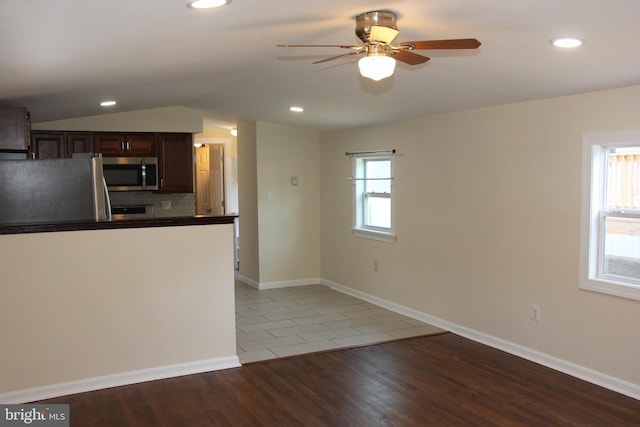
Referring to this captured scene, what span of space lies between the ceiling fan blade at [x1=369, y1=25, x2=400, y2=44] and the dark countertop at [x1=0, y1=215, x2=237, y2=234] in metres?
2.00

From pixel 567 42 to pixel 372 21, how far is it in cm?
105

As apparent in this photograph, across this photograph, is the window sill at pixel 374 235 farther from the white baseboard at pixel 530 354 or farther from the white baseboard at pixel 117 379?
the white baseboard at pixel 117 379

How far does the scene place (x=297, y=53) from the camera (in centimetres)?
372

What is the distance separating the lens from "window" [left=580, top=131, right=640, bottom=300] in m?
3.65

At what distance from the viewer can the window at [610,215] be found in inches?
144

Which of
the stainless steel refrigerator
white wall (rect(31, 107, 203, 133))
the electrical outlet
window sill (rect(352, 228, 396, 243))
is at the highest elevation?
white wall (rect(31, 107, 203, 133))

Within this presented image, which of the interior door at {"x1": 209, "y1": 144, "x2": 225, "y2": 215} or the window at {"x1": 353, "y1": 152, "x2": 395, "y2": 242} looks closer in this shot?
the window at {"x1": 353, "y1": 152, "x2": 395, "y2": 242}

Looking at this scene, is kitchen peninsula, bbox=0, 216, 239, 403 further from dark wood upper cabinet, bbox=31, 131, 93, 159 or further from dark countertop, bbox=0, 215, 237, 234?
dark wood upper cabinet, bbox=31, 131, 93, 159

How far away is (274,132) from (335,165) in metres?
0.91

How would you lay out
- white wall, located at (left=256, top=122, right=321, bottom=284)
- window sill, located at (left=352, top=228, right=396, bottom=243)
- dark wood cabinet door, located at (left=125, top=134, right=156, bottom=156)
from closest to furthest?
window sill, located at (left=352, top=228, right=396, bottom=243) → dark wood cabinet door, located at (left=125, top=134, right=156, bottom=156) → white wall, located at (left=256, top=122, right=321, bottom=284)

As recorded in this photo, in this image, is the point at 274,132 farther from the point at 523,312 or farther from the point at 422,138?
the point at 523,312

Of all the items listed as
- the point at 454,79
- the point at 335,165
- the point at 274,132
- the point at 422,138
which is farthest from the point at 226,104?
the point at 454,79

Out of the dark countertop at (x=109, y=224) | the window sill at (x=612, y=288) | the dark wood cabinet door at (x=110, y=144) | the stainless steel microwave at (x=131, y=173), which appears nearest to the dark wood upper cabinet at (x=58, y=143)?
the dark wood cabinet door at (x=110, y=144)

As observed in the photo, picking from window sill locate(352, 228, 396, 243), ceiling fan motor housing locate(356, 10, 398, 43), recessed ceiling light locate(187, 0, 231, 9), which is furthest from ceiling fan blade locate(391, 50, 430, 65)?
window sill locate(352, 228, 396, 243)
